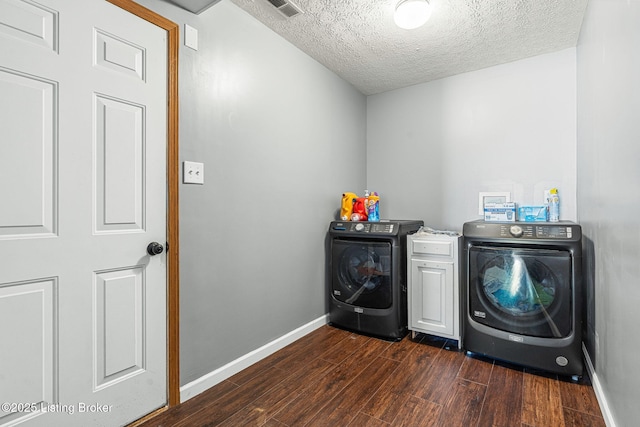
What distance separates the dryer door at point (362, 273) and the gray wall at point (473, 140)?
0.89 m

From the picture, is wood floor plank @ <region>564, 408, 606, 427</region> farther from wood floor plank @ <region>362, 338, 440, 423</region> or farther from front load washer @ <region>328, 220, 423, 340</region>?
front load washer @ <region>328, 220, 423, 340</region>

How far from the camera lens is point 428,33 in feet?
7.15

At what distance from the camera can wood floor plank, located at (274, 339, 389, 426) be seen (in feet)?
4.94

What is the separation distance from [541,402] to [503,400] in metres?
0.19

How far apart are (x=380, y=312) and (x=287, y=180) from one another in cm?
127

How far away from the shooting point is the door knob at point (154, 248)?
4.87 ft

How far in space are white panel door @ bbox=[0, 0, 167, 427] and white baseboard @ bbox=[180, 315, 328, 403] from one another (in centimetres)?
16

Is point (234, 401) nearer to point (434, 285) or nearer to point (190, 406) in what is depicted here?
point (190, 406)

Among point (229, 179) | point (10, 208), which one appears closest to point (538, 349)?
point (229, 179)

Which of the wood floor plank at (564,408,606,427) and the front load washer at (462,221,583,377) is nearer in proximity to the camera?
the wood floor plank at (564,408,606,427)

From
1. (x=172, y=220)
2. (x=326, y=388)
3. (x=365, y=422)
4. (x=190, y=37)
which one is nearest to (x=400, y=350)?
(x=326, y=388)

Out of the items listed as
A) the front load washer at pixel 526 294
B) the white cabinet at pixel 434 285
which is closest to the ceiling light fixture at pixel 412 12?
the front load washer at pixel 526 294

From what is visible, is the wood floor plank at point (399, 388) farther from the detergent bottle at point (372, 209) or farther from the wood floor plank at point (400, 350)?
the detergent bottle at point (372, 209)

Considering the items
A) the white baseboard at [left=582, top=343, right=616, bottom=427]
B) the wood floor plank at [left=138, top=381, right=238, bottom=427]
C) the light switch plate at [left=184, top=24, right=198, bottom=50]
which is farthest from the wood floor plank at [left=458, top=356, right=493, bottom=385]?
the light switch plate at [left=184, top=24, right=198, bottom=50]
